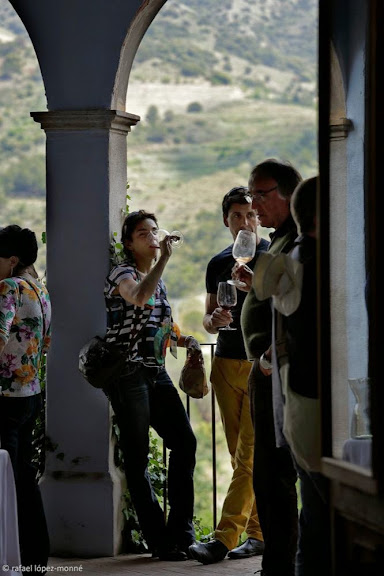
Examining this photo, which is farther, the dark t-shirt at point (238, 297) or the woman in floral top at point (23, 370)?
the dark t-shirt at point (238, 297)

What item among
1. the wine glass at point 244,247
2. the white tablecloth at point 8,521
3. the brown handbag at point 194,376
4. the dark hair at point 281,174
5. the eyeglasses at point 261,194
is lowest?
the white tablecloth at point 8,521

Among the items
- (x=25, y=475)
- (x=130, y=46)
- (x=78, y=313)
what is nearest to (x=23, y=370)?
(x=25, y=475)

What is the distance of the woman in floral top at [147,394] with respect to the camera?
4.77 m

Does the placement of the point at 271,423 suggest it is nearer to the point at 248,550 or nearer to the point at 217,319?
the point at 217,319

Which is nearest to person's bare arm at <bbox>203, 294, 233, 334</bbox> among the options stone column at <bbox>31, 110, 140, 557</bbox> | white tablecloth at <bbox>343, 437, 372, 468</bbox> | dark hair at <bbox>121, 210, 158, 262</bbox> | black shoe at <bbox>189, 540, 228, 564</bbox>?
dark hair at <bbox>121, 210, 158, 262</bbox>

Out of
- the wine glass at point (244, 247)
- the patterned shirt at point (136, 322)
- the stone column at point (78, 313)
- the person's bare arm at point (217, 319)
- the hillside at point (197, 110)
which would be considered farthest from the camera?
the hillside at point (197, 110)

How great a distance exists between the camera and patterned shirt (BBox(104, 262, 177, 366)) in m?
4.75

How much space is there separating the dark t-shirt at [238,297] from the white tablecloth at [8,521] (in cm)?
125

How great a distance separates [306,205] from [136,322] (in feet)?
5.63

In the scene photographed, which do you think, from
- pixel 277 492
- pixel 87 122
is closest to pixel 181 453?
pixel 277 492

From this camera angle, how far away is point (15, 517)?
4055mm

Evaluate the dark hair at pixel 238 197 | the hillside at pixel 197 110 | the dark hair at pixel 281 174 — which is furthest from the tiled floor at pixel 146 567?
the hillside at pixel 197 110

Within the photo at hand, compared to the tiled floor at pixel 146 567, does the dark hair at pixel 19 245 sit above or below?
above

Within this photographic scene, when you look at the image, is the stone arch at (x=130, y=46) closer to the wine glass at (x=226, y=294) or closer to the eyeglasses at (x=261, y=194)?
the wine glass at (x=226, y=294)
